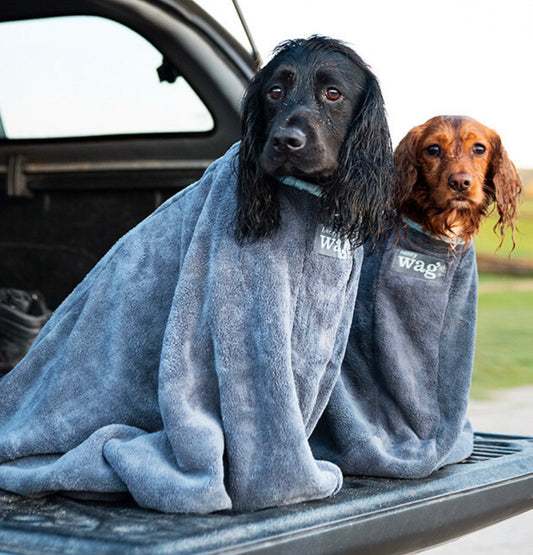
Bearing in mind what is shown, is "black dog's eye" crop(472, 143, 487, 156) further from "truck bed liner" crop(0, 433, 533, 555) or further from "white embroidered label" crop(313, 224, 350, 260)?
"truck bed liner" crop(0, 433, 533, 555)

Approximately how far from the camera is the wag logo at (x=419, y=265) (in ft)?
7.30

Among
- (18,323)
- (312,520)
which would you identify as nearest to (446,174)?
(312,520)

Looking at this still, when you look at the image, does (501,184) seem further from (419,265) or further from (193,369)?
(193,369)

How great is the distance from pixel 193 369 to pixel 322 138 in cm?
56

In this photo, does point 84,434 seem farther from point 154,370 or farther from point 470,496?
point 470,496

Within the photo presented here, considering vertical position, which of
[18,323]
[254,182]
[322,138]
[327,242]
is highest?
[322,138]

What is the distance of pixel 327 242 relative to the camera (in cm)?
191

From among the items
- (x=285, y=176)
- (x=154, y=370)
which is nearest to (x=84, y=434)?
(x=154, y=370)

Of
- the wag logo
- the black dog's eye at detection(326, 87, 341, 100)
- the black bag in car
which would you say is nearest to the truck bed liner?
the wag logo

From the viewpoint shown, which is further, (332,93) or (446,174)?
(446,174)

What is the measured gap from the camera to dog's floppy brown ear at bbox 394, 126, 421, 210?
2223 mm

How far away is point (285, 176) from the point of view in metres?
1.84

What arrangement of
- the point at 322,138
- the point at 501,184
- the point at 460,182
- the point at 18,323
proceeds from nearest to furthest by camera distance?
1. the point at 322,138
2. the point at 460,182
3. the point at 501,184
4. the point at 18,323

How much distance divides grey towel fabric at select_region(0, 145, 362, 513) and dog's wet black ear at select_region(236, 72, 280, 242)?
4 cm
